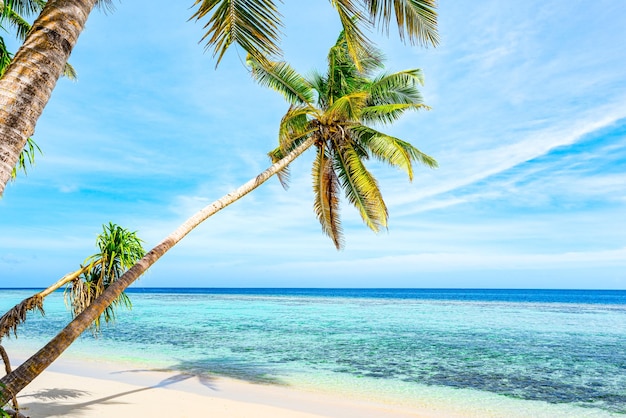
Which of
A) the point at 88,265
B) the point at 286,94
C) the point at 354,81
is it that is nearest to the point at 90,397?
the point at 88,265

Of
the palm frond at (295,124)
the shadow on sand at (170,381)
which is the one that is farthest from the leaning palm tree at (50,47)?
the palm frond at (295,124)

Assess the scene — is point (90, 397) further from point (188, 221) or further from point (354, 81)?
point (354, 81)

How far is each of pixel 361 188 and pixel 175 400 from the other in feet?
20.4

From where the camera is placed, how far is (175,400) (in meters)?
8.59

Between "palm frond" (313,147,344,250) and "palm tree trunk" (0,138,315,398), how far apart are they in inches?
140

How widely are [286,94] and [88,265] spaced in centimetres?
658

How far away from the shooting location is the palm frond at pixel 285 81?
10.4 m

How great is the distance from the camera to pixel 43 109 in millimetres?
2908

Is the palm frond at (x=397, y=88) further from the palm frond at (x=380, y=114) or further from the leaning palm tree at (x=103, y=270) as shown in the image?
the leaning palm tree at (x=103, y=270)

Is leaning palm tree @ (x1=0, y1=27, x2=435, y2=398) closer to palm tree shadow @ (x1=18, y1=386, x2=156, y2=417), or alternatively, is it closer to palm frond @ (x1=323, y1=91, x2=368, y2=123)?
palm frond @ (x1=323, y1=91, x2=368, y2=123)

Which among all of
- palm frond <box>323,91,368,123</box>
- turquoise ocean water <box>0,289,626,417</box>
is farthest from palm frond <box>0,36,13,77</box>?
turquoise ocean water <box>0,289,626,417</box>

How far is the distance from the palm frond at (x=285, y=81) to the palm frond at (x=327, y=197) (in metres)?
1.34

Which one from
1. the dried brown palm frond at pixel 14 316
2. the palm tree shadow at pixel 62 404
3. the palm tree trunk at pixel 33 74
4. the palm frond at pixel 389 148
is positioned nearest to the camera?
the palm tree trunk at pixel 33 74

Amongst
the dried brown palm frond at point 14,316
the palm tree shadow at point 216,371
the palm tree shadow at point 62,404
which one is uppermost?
the dried brown palm frond at point 14,316
